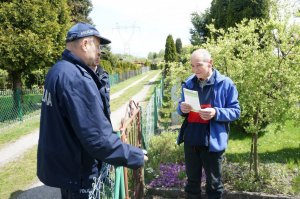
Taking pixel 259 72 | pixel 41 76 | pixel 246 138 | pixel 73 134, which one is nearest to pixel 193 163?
pixel 259 72

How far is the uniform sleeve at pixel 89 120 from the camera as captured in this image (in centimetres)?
204

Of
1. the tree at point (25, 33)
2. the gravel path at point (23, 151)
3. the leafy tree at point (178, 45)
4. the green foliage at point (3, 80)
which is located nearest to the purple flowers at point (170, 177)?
the gravel path at point (23, 151)

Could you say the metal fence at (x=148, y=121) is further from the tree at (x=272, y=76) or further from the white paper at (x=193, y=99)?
the white paper at (x=193, y=99)

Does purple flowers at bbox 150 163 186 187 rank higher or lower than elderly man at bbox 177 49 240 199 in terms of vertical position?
lower

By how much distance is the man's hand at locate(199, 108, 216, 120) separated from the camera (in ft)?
11.8

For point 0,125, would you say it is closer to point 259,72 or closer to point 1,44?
point 1,44

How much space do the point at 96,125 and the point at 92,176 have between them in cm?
51

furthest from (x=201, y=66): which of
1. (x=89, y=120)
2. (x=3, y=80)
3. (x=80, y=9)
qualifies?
(x=80, y=9)

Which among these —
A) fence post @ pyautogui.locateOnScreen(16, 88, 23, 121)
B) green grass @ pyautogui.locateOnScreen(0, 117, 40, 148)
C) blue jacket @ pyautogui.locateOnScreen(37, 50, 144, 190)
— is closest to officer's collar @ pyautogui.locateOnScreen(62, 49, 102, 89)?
blue jacket @ pyautogui.locateOnScreen(37, 50, 144, 190)

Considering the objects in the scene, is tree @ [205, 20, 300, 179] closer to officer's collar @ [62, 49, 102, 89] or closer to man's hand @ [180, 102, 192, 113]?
man's hand @ [180, 102, 192, 113]

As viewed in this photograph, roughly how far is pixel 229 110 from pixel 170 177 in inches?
75.4

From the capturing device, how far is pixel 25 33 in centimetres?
1189

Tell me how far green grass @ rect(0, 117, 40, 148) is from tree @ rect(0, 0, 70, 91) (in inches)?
81.3

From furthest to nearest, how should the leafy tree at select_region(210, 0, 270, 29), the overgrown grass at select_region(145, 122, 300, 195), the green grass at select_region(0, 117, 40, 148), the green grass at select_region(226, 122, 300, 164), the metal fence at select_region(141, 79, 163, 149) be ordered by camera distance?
the leafy tree at select_region(210, 0, 270, 29) < the green grass at select_region(0, 117, 40, 148) < the green grass at select_region(226, 122, 300, 164) < the metal fence at select_region(141, 79, 163, 149) < the overgrown grass at select_region(145, 122, 300, 195)
